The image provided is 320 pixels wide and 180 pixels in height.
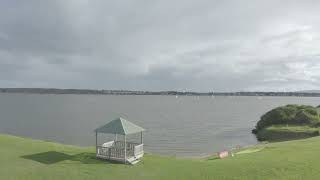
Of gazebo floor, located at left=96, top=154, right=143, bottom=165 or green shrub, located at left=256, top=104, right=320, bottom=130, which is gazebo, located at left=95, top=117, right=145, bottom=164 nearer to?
gazebo floor, located at left=96, top=154, right=143, bottom=165

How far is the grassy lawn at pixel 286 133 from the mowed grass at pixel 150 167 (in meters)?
46.0

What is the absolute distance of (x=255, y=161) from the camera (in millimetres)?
35062

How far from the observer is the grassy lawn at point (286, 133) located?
82562 mm

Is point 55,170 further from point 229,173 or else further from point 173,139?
point 173,139

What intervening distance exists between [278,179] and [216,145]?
4993cm

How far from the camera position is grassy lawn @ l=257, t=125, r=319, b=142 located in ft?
271

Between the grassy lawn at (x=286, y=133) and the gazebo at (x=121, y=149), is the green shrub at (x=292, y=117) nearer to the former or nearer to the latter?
the grassy lawn at (x=286, y=133)

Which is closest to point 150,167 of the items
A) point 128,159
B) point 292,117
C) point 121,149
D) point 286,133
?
point 128,159

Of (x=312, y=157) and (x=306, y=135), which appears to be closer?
(x=312, y=157)

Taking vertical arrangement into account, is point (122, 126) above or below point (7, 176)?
above

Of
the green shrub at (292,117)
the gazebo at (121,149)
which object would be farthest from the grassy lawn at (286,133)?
the gazebo at (121,149)

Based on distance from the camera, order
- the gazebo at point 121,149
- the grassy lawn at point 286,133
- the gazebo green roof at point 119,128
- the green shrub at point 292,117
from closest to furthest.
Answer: the gazebo at point 121,149, the gazebo green roof at point 119,128, the grassy lawn at point 286,133, the green shrub at point 292,117

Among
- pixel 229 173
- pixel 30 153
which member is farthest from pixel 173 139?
pixel 229 173

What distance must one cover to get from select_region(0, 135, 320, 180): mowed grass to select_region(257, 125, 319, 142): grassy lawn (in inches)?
1809
